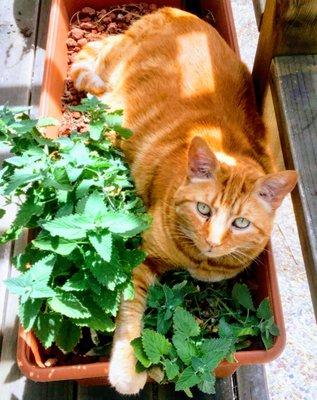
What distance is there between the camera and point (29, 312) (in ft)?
4.51

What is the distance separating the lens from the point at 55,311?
1.40 m

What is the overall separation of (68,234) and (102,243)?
87 mm

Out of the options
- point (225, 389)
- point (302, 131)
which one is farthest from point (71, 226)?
point (225, 389)

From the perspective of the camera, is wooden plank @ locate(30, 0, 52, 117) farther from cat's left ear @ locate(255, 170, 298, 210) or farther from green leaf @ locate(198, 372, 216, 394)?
green leaf @ locate(198, 372, 216, 394)

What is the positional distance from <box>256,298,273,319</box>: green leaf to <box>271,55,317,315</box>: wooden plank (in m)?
0.29

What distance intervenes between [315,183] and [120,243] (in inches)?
21.2

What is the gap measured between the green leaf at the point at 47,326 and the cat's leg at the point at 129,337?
18cm

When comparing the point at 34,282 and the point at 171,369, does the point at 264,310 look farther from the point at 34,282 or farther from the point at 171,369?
the point at 34,282

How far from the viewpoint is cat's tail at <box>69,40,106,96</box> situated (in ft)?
6.97

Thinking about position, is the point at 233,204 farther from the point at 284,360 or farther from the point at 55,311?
the point at 284,360

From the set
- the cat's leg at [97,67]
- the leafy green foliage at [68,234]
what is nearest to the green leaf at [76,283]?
the leafy green foliage at [68,234]

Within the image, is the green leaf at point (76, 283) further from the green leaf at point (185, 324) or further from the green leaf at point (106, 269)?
the green leaf at point (185, 324)

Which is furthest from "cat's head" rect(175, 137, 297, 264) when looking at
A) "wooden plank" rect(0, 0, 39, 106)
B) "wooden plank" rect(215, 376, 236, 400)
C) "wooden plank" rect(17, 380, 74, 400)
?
"wooden plank" rect(0, 0, 39, 106)

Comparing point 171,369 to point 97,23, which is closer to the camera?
point 171,369
